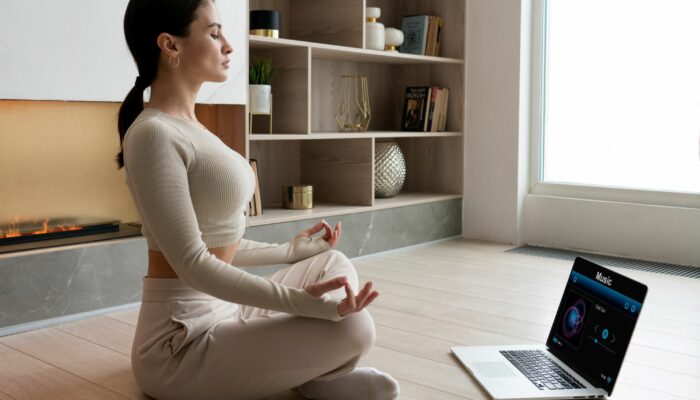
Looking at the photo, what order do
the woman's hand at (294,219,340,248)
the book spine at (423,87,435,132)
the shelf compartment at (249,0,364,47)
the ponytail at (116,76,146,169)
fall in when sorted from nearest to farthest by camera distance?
the ponytail at (116,76,146,169) → the woman's hand at (294,219,340,248) → the shelf compartment at (249,0,364,47) → the book spine at (423,87,435,132)

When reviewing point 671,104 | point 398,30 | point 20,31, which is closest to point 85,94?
point 20,31

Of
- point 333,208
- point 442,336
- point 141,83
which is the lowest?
point 442,336

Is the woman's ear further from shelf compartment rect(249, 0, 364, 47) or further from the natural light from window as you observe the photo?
the natural light from window

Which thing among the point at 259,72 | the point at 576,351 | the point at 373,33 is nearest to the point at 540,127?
the point at 373,33

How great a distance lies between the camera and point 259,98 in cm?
329

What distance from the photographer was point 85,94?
2555 mm

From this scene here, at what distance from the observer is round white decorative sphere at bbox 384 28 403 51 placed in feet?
13.2

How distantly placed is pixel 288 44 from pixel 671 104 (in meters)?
1.83

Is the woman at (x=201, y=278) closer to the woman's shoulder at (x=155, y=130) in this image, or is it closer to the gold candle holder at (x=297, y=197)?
the woman's shoulder at (x=155, y=130)

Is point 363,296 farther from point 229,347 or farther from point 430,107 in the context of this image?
point 430,107

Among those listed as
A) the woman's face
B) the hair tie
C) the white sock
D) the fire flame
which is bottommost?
the white sock

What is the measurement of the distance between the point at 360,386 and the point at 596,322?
0.64 meters

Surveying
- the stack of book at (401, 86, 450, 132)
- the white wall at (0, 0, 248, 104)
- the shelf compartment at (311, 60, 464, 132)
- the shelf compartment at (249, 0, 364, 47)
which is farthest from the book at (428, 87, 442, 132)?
the white wall at (0, 0, 248, 104)

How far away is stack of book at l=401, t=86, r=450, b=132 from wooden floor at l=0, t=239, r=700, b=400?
3.17 ft
